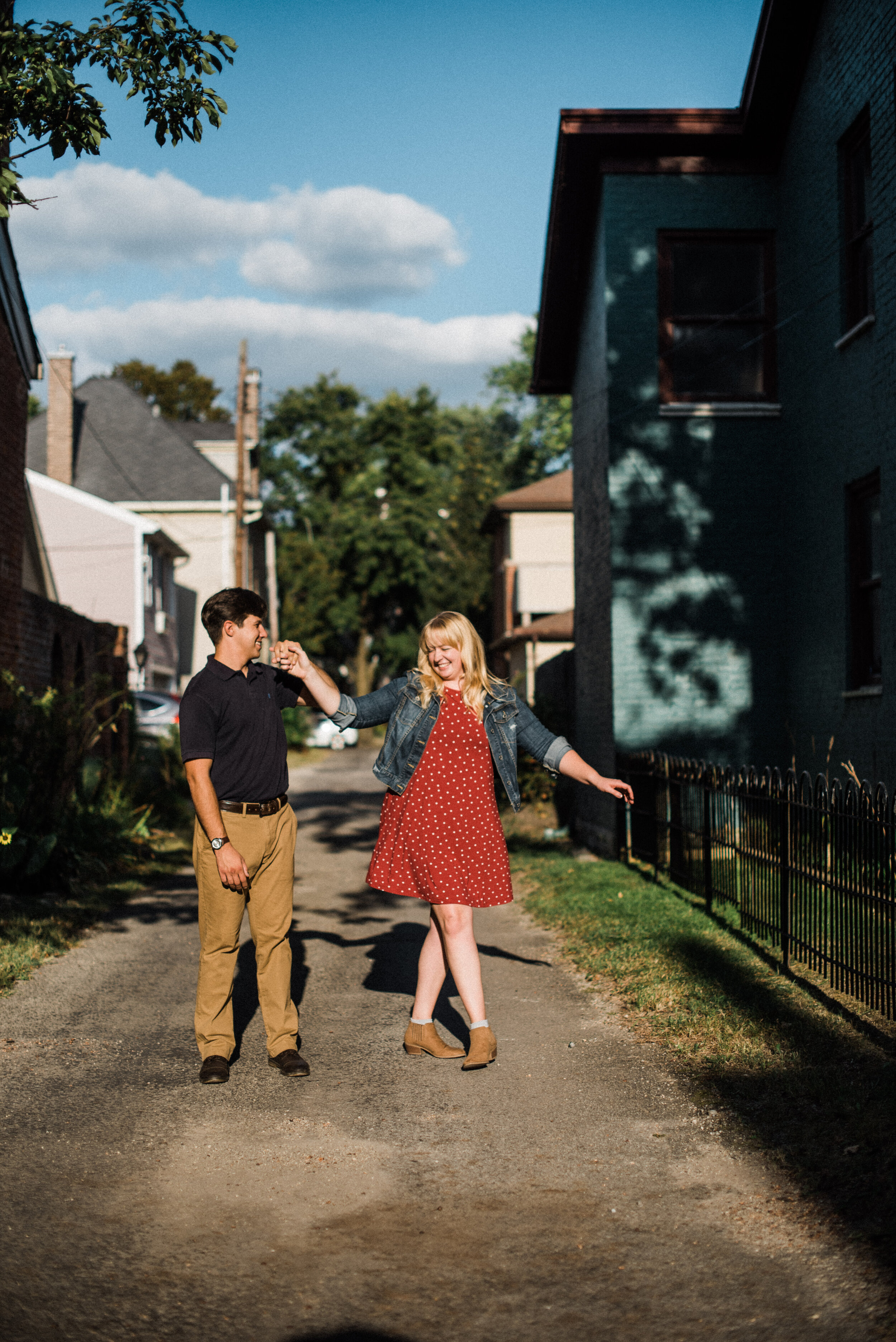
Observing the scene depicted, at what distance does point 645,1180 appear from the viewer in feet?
14.2

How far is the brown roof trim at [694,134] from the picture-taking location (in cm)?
1270

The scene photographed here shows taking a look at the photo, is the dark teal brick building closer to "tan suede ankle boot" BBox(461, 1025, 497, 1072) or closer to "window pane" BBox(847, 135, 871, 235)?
"window pane" BBox(847, 135, 871, 235)

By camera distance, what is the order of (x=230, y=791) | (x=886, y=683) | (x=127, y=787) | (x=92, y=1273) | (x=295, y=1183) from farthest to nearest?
1. (x=127, y=787)
2. (x=886, y=683)
3. (x=230, y=791)
4. (x=295, y=1183)
5. (x=92, y=1273)

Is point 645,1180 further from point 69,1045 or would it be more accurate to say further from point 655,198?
point 655,198

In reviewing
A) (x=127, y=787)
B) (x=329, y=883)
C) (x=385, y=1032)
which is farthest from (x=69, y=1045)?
(x=127, y=787)

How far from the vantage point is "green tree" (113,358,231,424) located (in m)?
59.1

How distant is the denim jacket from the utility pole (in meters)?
16.7

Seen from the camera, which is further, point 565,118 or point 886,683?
point 565,118

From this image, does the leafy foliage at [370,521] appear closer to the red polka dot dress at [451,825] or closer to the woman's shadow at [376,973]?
the woman's shadow at [376,973]

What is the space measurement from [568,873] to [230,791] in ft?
22.4

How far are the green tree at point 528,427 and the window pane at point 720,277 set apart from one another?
41.2 metres

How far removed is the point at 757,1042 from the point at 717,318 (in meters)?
9.59

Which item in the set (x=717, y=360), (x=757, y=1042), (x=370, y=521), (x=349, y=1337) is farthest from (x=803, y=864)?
(x=370, y=521)

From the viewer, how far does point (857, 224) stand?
1191cm
